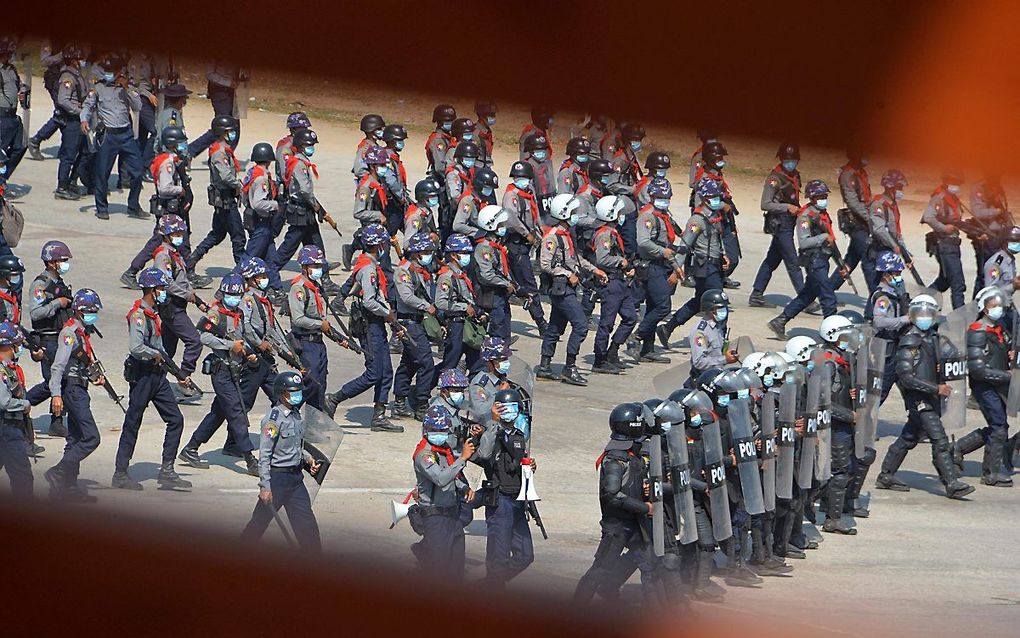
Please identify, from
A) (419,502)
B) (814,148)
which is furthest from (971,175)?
(419,502)

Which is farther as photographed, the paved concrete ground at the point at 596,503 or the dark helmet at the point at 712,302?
the dark helmet at the point at 712,302

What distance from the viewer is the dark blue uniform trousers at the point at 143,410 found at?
10.9 metres

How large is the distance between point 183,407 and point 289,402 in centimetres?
375

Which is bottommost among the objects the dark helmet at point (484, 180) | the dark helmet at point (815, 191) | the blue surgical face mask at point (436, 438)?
the blue surgical face mask at point (436, 438)

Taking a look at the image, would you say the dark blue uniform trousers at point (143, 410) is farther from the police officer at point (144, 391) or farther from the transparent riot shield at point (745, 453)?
the transparent riot shield at point (745, 453)

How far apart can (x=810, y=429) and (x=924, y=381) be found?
173cm

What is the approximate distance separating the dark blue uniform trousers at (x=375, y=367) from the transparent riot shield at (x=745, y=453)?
11.9 feet

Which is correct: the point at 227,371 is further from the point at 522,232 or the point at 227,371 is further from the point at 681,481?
the point at 522,232

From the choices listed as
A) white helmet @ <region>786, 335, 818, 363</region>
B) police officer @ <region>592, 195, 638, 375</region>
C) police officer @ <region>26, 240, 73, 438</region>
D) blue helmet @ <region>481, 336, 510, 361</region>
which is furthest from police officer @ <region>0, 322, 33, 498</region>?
police officer @ <region>592, 195, 638, 375</region>

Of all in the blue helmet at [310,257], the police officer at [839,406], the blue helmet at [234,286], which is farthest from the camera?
the blue helmet at [310,257]

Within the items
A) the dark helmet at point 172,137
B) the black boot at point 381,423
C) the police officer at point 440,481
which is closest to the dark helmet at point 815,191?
the black boot at point 381,423

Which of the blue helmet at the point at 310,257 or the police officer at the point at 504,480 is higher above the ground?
the blue helmet at the point at 310,257

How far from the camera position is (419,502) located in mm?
9438

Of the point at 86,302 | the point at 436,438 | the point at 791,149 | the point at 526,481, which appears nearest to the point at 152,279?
the point at 86,302
